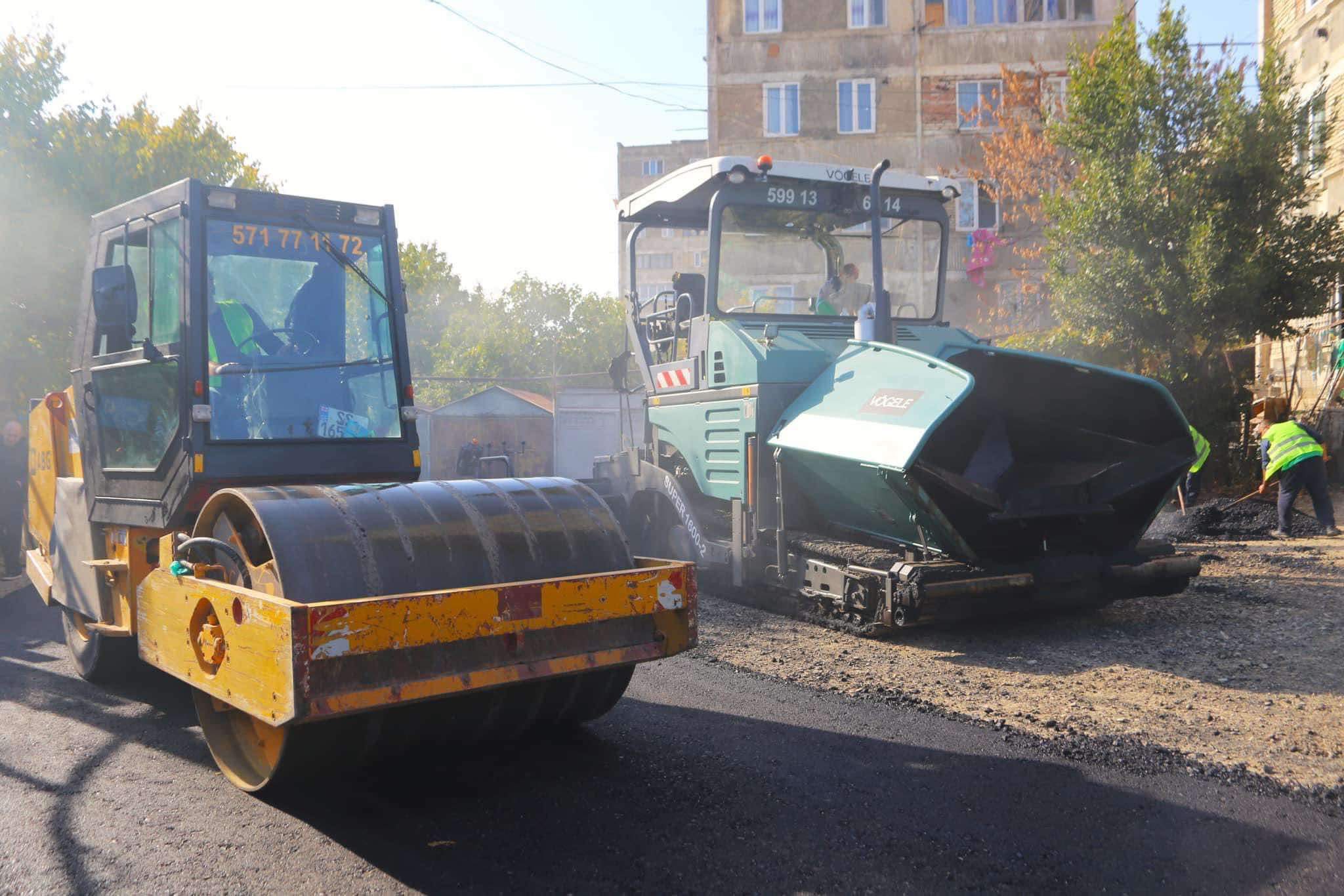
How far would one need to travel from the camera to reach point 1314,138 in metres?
12.9

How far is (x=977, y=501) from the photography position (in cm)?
564

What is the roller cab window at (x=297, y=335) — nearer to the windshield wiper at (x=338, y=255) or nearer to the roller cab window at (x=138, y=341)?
the windshield wiper at (x=338, y=255)

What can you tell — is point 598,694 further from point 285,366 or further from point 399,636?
point 285,366

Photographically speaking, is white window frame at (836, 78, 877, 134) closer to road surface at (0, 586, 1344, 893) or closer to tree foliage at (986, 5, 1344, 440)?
tree foliage at (986, 5, 1344, 440)

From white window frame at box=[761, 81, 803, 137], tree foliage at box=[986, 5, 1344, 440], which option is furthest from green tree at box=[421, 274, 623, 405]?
tree foliage at box=[986, 5, 1344, 440]

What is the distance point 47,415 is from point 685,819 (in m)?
4.25

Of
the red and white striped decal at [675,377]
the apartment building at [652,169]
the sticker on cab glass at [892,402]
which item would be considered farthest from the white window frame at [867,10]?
the apartment building at [652,169]

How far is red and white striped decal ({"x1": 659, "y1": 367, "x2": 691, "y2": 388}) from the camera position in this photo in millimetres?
7785

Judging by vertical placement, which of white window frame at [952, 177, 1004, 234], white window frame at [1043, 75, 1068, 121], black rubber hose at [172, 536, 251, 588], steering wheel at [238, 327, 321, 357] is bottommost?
black rubber hose at [172, 536, 251, 588]

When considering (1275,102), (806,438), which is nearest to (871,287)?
(806,438)

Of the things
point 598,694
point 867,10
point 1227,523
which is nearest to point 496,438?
point 867,10

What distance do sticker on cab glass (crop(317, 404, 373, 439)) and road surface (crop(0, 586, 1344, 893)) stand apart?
143 centimetres

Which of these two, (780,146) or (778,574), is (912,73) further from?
(778,574)

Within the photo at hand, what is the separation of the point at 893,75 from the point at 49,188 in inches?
717
